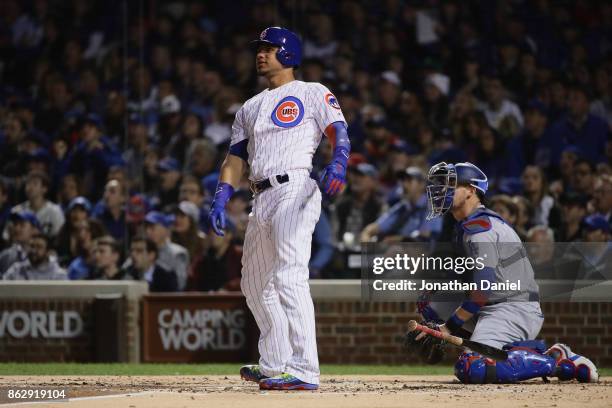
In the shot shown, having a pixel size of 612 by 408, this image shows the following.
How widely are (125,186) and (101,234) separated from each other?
893 mm

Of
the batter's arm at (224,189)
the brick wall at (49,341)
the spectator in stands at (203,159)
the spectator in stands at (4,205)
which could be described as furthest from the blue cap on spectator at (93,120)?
the batter's arm at (224,189)

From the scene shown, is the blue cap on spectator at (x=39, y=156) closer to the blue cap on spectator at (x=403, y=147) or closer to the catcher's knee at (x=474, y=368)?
the blue cap on spectator at (x=403, y=147)

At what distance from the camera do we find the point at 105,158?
1224 centimetres

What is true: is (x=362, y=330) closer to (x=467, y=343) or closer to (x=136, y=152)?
(x=467, y=343)

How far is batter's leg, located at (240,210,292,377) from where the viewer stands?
624cm

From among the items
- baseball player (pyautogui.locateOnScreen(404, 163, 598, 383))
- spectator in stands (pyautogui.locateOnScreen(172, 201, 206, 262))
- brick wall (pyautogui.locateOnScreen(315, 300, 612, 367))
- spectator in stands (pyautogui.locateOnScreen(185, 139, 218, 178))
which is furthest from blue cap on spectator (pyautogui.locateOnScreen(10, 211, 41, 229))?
baseball player (pyautogui.locateOnScreen(404, 163, 598, 383))

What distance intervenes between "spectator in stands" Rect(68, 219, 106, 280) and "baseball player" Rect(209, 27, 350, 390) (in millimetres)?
4288

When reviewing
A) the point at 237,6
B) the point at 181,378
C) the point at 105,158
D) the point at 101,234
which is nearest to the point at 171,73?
the point at 237,6

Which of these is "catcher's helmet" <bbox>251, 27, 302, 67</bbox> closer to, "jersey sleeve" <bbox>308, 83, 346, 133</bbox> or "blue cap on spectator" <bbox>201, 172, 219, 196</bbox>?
"jersey sleeve" <bbox>308, 83, 346, 133</bbox>

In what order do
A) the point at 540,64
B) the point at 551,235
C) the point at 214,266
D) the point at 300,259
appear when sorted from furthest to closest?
the point at 540,64
the point at 214,266
the point at 551,235
the point at 300,259

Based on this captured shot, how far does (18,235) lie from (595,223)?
5117 millimetres

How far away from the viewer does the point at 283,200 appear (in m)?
6.27

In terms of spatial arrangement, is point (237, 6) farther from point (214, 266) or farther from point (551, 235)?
point (551, 235)

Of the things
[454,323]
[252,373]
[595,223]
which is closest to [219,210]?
[252,373]
